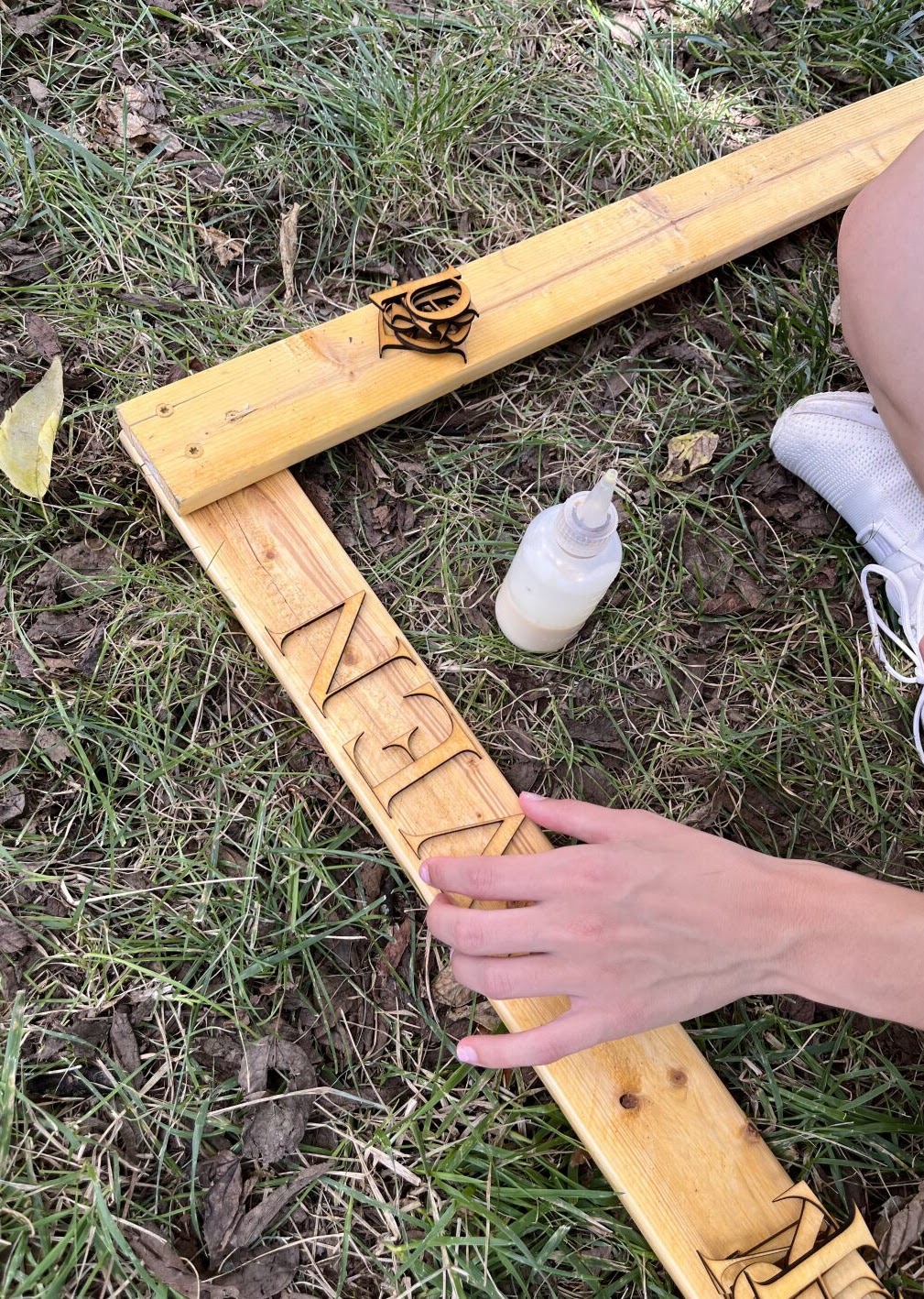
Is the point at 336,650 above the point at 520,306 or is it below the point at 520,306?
below

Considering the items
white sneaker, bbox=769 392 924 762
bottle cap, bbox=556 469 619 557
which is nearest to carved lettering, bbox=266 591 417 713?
bottle cap, bbox=556 469 619 557

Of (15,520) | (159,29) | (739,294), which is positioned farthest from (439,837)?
(159,29)

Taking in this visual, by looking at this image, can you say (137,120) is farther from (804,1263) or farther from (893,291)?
(804,1263)

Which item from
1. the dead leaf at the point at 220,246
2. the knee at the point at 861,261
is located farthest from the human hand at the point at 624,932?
the dead leaf at the point at 220,246

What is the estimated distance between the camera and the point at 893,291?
5.51 feet

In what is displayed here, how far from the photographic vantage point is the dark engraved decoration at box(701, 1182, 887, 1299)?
1439 millimetres

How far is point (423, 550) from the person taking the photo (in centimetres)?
198

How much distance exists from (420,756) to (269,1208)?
80cm

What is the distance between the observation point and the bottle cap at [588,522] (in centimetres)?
144

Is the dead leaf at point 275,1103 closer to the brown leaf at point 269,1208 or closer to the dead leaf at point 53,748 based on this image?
the brown leaf at point 269,1208

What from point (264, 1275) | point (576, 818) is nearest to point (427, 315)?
point (576, 818)

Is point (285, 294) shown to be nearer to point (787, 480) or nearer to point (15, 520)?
point (15, 520)

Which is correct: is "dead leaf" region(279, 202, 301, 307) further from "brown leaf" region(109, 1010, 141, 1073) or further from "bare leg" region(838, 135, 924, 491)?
"brown leaf" region(109, 1010, 141, 1073)

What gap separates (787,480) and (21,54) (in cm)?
211
